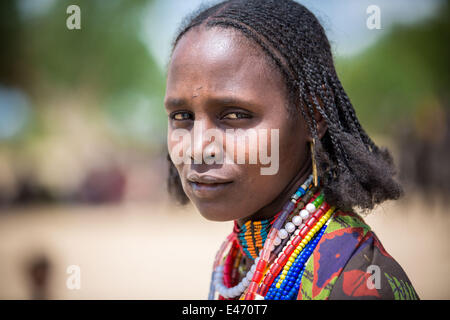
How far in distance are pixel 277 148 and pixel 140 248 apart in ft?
30.6

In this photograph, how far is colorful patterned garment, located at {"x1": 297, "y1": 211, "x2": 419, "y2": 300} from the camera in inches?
60.4

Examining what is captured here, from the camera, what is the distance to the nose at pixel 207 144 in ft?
5.73


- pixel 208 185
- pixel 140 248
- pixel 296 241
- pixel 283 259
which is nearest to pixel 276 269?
pixel 283 259

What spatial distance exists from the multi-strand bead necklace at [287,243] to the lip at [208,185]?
0.32 meters

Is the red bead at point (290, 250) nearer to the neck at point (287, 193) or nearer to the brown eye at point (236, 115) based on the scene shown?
the neck at point (287, 193)

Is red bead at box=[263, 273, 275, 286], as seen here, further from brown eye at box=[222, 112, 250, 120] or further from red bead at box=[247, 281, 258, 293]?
brown eye at box=[222, 112, 250, 120]

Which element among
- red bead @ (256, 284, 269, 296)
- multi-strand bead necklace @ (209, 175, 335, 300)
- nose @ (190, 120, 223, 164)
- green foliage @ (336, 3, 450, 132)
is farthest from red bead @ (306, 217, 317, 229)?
green foliage @ (336, 3, 450, 132)

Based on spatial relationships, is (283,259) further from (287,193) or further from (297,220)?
(287,193)

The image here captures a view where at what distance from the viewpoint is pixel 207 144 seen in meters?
1.75

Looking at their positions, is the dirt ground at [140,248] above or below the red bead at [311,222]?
below

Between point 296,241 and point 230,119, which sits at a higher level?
point 230,119

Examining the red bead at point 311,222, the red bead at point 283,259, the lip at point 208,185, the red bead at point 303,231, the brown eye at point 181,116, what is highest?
the brown eye at point 181,116

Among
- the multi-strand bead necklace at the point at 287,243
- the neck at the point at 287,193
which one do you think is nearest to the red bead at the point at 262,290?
the multi-strand bead necklace at the point at 287,243
